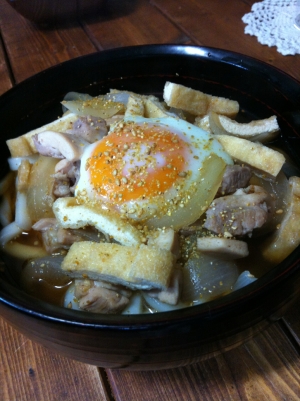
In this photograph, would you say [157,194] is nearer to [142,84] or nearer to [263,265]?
[263,265]

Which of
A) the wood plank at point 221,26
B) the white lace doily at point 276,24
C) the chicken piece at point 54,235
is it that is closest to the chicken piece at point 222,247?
the chicken piece at point 54,235

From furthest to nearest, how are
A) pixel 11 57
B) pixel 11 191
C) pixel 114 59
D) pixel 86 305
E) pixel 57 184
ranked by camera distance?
pixel 11 57 → pixel 114 59 → pixel 11 191 → pixel 57 184 → pixel 86 305

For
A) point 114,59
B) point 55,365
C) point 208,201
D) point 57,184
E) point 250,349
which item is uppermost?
point 114,59

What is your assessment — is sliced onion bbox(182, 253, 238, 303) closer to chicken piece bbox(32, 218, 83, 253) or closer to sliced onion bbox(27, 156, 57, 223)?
chicken piece bbox(32, 218, 83, 253)

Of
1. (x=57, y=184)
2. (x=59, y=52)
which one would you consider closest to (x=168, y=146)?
(x=57, y=184)

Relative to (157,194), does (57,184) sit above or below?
below

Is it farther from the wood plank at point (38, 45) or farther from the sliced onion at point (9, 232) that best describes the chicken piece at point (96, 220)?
the wood plank at point (38, 45)
